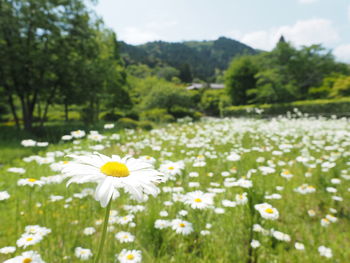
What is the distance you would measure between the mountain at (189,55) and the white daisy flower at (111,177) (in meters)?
80.0

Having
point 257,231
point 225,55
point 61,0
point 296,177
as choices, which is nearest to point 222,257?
point 257,231

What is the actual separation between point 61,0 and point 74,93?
4455 millimetres

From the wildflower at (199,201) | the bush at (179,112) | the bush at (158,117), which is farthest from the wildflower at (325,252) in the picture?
the bush at (179,112)

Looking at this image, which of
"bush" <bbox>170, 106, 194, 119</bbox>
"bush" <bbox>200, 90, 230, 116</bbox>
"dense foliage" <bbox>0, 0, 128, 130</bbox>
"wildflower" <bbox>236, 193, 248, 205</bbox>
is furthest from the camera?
"bush" <bbox>200, 90, 230, 116</bbox>

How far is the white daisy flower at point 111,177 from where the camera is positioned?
748 mm

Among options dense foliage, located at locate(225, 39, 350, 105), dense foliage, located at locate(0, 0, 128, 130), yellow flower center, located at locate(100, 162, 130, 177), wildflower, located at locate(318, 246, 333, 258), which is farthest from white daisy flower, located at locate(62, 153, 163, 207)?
dense foliage, located at locate(225, 39, 350, 105)

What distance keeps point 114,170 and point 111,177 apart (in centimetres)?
3

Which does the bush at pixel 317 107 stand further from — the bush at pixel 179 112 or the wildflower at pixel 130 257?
the wildflower at pixel 130 257

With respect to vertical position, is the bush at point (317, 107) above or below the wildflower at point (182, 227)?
below

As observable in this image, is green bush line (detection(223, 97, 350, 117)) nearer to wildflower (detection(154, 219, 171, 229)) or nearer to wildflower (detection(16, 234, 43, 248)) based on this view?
wildflower (detection(154, 219, 171, 229))

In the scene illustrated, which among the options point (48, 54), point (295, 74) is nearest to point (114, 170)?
point (48, 54)

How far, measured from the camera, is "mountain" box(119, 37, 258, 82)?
97.8m

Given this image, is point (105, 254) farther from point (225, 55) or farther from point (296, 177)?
point (225, 55)

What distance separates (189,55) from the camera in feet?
464
